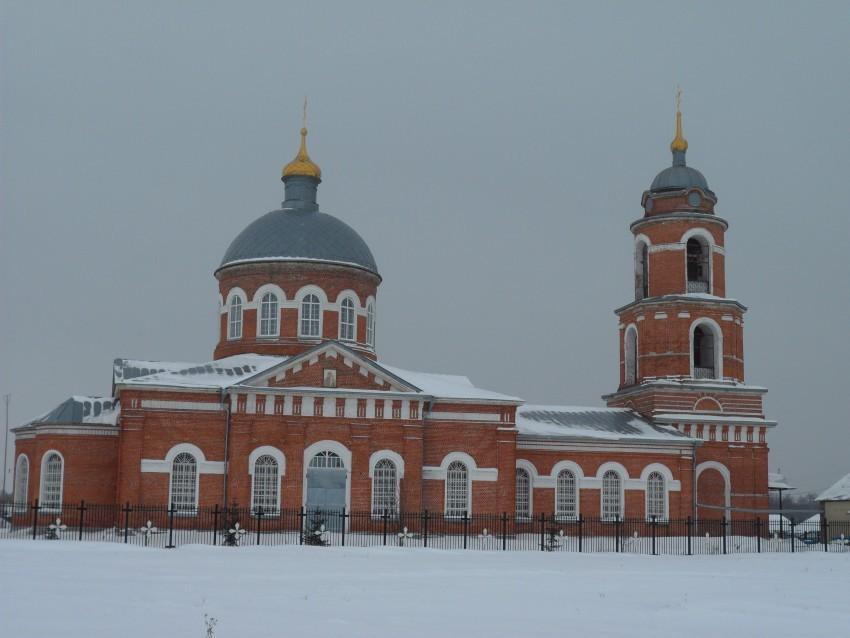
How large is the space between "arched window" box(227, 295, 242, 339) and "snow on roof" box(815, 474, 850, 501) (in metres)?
24.3

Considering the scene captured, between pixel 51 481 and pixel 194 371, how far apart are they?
5.36m

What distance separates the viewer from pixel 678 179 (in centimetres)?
4000

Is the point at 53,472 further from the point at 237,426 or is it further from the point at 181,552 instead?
the point at 181,552

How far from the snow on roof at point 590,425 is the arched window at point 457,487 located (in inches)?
125

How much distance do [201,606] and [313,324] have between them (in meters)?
23.0

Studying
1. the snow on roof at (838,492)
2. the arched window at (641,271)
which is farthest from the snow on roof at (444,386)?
the snow on roof at (838,492)

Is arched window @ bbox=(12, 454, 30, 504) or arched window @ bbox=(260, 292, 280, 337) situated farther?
arched window @ bbox=(260, 292, 280, 337)

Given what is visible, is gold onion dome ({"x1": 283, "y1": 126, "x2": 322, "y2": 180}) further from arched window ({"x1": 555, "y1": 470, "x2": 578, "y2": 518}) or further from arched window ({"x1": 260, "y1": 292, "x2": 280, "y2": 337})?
arched window ({"x1": 555, "y1": 470, "x2": 578, "y2": 518})

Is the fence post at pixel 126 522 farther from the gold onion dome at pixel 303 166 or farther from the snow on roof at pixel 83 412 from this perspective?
the gold onion dome at pixel 303 166

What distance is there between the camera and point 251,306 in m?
37.2

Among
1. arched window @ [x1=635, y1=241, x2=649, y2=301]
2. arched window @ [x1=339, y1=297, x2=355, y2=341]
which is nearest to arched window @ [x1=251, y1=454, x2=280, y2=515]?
arched window @ [x1=339, y1=297, x2=355, y2=341]

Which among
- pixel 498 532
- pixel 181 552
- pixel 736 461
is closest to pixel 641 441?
pixel 736 461

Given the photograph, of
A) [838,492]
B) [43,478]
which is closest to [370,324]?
[43,478]

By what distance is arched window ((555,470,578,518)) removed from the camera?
36812mm
